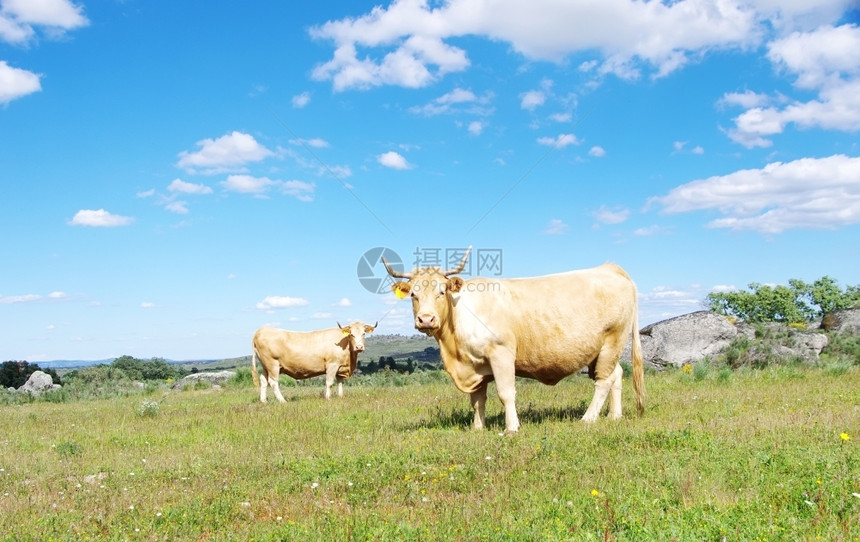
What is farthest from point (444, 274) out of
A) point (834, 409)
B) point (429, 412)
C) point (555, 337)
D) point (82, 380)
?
point (82, 380)

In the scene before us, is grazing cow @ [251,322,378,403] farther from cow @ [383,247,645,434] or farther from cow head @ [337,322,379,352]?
cow @ [383,247,645,434]

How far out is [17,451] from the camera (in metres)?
11.0

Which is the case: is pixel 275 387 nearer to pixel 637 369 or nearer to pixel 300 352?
pixel 300 352

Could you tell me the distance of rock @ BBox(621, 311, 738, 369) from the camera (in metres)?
21.1

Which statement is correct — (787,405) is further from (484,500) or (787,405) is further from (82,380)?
(82,380)

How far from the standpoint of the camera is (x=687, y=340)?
21.4m

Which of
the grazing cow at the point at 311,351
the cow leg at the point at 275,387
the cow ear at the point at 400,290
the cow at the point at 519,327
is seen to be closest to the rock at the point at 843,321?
the cow at the point at 519,327

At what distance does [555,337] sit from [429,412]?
3.37 metres

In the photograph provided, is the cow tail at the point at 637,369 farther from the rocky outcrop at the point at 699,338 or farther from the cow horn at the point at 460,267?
the rocky outcrop at the point at 699,338

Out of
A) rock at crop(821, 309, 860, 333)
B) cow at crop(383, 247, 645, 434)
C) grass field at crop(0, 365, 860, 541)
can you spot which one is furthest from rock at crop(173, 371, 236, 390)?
rock at crop(821, 309, 860, 333)

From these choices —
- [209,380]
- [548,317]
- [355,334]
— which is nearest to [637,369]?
[548,317]

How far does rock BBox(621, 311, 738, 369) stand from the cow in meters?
10.9

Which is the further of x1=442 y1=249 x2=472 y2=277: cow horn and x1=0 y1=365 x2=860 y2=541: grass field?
x1=442 y1=249 x2=472 y2=277: cow horn

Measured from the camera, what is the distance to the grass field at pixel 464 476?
538 centimetres
